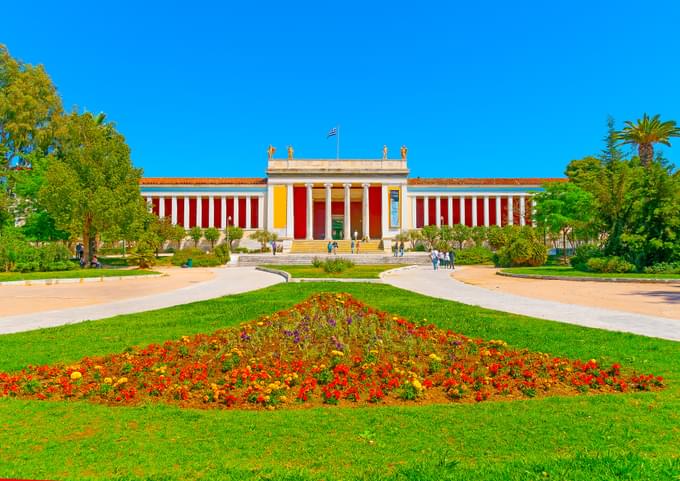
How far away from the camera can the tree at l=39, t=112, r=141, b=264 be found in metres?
29.9

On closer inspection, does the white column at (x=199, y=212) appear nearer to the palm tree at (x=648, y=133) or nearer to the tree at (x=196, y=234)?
the tree at (x=196, y=234)

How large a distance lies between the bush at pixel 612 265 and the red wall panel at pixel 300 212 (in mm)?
40691

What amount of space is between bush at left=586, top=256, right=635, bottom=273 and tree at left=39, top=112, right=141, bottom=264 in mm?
27126

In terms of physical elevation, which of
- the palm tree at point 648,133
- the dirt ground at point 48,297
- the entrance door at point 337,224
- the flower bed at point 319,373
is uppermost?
the palm tree at point 648,133

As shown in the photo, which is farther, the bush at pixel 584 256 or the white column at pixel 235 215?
the white column at pixel 235 215

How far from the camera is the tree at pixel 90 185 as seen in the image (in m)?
29.9

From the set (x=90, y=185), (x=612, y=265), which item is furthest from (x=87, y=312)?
(x=90, y=185)

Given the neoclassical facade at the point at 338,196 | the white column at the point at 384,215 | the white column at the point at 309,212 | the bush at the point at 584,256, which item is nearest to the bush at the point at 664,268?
the bush at the point at 584,256

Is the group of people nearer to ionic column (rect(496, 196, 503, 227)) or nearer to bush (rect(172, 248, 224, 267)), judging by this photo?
bush (rect(172, 248, 224, 267))

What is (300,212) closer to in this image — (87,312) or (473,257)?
(473,257)

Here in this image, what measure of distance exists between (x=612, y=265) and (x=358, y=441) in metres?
24.1

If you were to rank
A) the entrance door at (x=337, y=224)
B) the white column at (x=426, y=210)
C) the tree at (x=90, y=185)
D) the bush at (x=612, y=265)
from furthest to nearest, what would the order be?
1. the entrance door at (x=337, y=224)
2. the white column at (x=426, y=210)
3. the tree at (x=90, y=185)
4. the bush at (x=612, y=265)

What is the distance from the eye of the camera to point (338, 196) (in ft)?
208

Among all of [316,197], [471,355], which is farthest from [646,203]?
[316,197]
